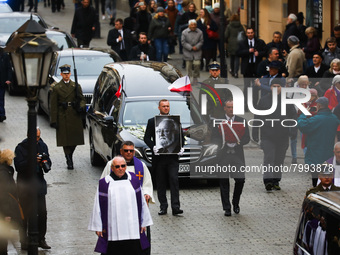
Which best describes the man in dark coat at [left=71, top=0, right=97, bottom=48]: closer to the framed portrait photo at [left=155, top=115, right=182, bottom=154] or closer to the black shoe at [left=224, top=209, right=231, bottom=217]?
the framed portrait photo at [left=155, top=115, right=182, bottom=154]

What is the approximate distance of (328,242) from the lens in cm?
890

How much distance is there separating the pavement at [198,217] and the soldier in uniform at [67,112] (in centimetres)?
55

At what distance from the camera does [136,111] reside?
709 inches

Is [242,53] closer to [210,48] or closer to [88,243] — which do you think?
[210,48]

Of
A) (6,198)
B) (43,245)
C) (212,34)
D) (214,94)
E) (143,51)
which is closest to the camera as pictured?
(6,198)

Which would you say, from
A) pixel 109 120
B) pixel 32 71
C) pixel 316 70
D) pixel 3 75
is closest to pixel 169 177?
pixel 109 120

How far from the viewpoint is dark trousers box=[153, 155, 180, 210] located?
Answer: 1548cm

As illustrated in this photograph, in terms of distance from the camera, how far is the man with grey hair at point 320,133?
52.8ft

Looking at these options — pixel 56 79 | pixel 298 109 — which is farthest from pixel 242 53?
pixel 298 109

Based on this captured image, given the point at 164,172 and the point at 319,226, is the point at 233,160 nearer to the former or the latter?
the point at 164,172

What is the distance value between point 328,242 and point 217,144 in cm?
748

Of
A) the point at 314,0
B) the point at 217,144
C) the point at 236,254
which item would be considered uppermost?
the point at 314,0

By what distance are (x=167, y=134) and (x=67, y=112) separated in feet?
13.3

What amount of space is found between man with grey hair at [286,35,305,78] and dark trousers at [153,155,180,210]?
7.14 m
